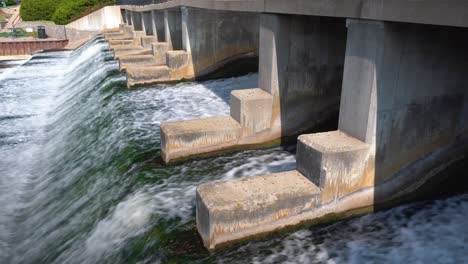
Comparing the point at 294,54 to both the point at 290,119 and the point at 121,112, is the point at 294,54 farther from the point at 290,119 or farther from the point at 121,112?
the point at 121,112

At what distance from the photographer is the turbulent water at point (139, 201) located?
19.9ft

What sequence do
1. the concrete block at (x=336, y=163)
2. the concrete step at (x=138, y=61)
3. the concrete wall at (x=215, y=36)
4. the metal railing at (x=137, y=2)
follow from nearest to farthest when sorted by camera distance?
the concrete block at (x=336, y=163) < the concrete wall at (x=215, y=36) < the concrete step at (x=138, y=61) < the metal railing at (x=137, y=2)

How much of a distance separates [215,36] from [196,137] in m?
9.06

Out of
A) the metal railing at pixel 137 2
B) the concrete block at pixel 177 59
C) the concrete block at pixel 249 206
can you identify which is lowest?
the concrete block at pixel 249 206

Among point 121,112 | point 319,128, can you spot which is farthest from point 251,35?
point 319,128

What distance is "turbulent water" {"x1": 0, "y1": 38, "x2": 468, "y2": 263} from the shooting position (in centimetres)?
605

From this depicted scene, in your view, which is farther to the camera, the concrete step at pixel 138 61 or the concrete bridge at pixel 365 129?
the concrete step at pixel 138 61

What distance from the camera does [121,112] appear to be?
516 inches

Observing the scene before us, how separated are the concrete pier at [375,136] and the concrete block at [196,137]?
273 centimetres

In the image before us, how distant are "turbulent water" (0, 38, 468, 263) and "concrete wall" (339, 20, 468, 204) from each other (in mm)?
920

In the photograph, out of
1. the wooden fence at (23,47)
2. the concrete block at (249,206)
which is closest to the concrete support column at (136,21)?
the wooden fence at (23,47)

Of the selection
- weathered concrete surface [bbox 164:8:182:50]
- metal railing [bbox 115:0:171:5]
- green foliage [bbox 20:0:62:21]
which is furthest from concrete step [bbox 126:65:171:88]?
green foliage [bbox 20:0:62:21]

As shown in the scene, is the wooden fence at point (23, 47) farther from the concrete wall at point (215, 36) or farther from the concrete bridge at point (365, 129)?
the concrete bridge at point (365, 129)

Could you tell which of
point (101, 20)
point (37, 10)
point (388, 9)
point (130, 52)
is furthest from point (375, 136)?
point (37, 10)
